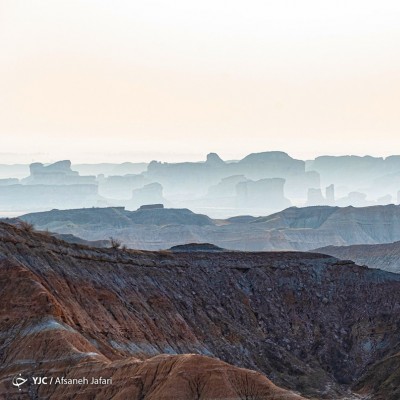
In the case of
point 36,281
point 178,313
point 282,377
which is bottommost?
point 282,377

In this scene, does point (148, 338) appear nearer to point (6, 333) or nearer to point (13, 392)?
point (6, 333)

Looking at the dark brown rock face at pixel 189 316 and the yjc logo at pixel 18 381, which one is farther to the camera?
the dark brown rock face at pixel 189 316

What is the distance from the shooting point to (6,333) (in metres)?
71.8

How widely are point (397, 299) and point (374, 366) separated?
2074cm

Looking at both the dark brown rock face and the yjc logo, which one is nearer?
the yjc logo

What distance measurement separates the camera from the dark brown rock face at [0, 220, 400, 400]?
66.4 metres

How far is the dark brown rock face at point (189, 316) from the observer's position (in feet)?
218

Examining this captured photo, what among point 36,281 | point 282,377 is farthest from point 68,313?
point 282,377

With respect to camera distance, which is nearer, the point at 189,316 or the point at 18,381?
the point at 18,381

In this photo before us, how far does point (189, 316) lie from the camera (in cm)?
9788

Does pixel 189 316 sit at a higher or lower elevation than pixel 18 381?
lower

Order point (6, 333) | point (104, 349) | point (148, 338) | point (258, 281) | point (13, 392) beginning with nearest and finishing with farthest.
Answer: point (13, 392) → point (6, 333) → point (104, 349) → point (148, 338) → point (258, 281)

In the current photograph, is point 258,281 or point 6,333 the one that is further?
point 258,281

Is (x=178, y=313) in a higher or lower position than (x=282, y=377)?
higher
